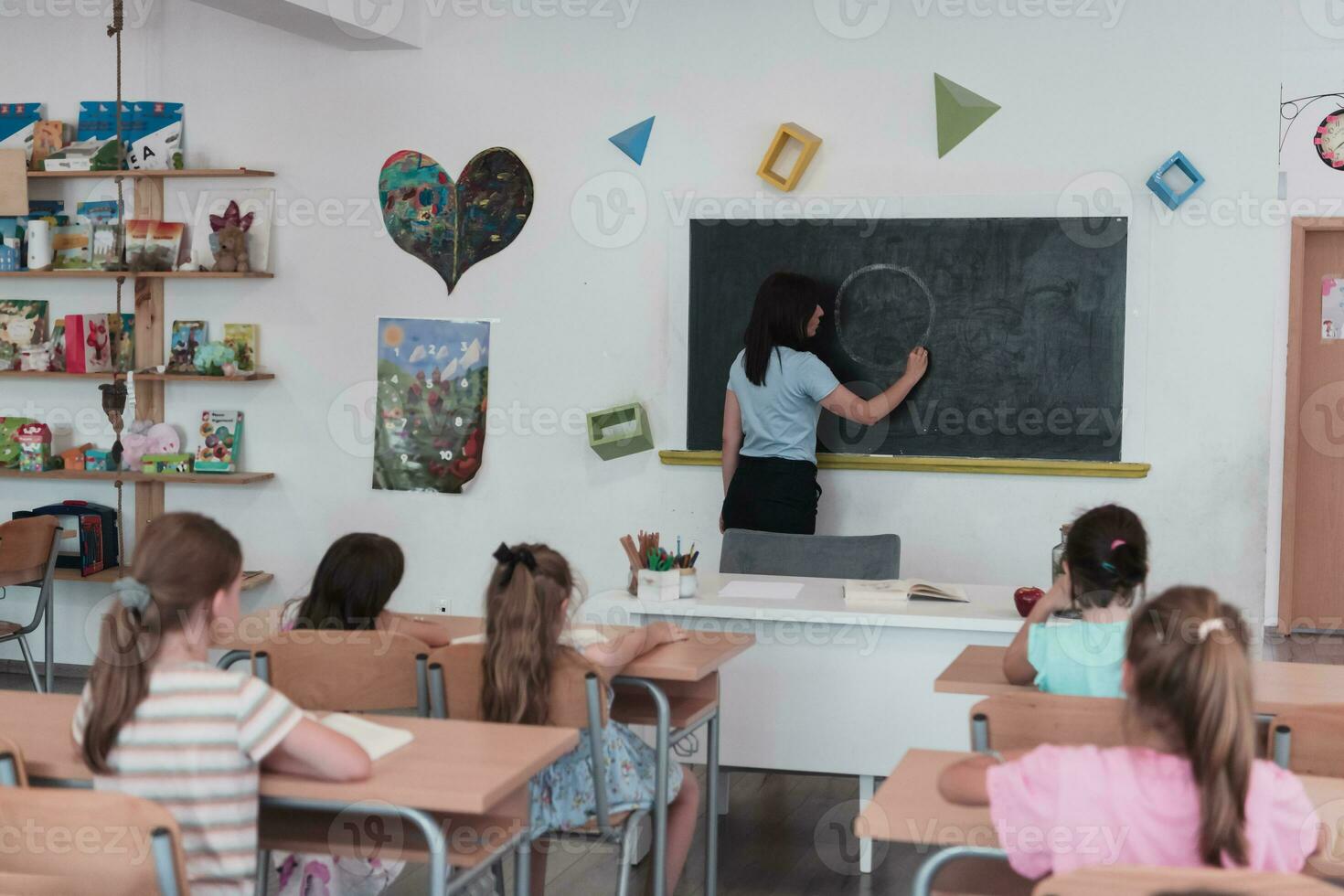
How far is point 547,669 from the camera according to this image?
8.26 feet

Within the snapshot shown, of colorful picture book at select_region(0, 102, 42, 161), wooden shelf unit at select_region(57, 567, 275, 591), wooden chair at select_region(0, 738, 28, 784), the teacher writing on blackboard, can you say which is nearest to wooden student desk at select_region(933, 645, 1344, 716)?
wooden chair at select_region(0, 738, 28, 784)

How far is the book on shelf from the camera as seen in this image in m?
3.50

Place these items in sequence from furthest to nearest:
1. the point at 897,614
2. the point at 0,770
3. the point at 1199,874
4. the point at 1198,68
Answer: the point at 1198,68 < the point at 897,614 < the point at 0,770 < the point at 1199,874

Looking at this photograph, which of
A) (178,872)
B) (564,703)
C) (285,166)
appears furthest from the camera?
(285,166)

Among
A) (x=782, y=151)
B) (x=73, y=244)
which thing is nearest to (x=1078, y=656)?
(x=782, y=151)

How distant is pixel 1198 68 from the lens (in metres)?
4.54

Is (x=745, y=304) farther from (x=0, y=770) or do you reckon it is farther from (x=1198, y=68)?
→ (x=0, y=770)

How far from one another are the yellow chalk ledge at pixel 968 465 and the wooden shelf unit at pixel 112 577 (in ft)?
5.61

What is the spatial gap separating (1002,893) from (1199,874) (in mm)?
646

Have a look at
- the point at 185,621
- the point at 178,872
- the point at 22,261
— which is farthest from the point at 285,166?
the point at 178,872

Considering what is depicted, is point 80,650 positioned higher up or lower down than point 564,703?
lower down

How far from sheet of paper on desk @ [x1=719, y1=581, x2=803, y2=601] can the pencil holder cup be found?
0.47 ft

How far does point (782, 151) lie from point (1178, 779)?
3.49m

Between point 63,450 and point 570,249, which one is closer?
point 570,249
